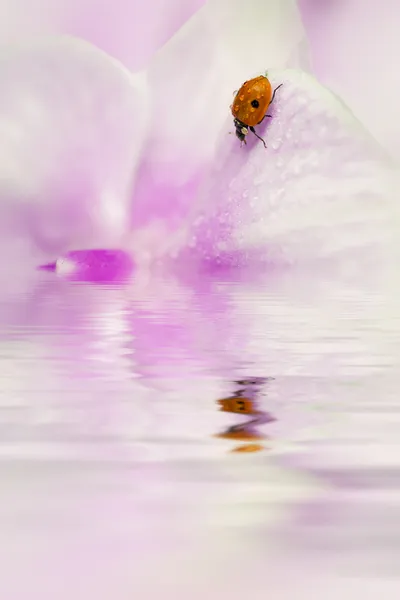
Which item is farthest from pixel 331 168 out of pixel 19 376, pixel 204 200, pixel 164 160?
pixel 19 376

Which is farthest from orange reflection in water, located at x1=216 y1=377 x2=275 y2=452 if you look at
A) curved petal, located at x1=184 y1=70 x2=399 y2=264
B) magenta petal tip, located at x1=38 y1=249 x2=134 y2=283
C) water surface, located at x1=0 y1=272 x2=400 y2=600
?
magenta petal tip, located at x1=38 y1=249 x2=134 y2=283

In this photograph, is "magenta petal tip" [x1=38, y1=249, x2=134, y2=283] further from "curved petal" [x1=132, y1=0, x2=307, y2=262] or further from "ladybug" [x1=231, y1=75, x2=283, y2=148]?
"ladybug" [x1=231, y1=75, x2=283, y2=148]

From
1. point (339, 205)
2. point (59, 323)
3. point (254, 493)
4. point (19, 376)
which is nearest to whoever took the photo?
point (254, 493)

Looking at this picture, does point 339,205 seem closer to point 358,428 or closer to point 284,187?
point 284,187

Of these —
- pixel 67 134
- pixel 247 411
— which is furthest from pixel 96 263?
pixel 247 411

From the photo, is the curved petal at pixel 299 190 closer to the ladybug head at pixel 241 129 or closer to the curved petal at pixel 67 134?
the ladybug head at pixel 241 129

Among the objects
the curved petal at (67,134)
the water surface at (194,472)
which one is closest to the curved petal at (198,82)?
the curved petal at (67,134)
